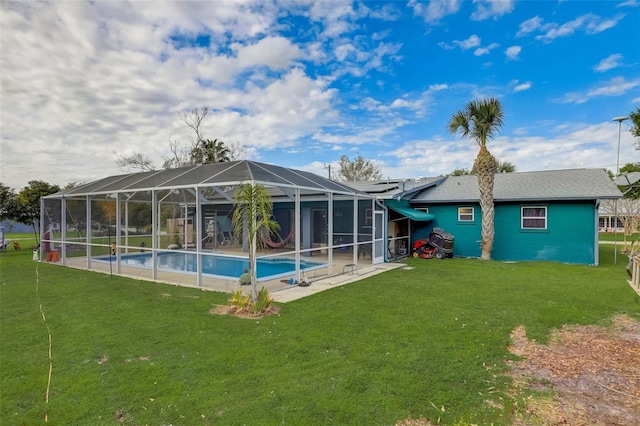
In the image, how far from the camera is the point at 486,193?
42.8 ft

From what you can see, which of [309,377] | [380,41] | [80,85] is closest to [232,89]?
[80,85]

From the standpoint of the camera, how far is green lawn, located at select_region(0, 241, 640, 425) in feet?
9.94

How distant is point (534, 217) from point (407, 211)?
192 inches

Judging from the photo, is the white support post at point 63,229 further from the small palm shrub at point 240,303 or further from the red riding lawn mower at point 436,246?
the red riding lawn mower at point 436,246

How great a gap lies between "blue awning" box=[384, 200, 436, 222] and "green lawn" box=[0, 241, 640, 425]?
529cm

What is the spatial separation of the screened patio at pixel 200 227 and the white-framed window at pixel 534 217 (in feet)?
18.7

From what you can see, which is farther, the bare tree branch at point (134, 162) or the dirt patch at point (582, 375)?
the bare tree branch at point (134, 162)

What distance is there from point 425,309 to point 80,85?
522 inches

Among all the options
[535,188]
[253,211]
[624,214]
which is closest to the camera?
[253,211]

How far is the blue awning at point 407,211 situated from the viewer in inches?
522

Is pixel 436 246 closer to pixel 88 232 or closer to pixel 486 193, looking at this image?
pixel 486 193

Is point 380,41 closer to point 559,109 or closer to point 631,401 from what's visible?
point 559,109

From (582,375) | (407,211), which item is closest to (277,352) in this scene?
(582,375)

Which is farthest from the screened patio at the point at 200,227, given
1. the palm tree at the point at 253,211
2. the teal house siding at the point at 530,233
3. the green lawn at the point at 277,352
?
the teal house siding at the point at 530,233
